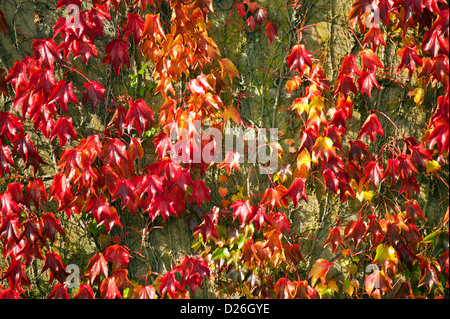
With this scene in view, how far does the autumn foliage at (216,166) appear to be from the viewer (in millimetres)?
2193

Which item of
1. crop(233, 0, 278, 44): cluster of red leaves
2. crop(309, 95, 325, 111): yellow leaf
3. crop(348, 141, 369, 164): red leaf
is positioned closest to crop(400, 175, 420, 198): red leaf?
crop(348, 141, 369, 164): red leaf

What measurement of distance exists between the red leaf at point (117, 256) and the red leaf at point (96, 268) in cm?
4

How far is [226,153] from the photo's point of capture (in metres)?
2.40

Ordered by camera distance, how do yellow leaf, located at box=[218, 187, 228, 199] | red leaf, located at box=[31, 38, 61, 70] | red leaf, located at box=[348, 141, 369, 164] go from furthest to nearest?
yellow leaf, located at box=[218, 187, 228, 199] → red leaf, located at box=[348, 141, 369, 164] → red leaf, located at box=[31, 38, 61, 70]

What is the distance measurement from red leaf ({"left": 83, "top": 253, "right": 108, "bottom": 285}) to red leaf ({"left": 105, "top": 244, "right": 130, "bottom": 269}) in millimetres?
39

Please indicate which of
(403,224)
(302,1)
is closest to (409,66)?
(302,1)

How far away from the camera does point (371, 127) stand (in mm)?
2324

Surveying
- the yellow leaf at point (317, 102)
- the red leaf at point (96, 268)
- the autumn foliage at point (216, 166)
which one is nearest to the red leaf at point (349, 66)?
the autumn foliage at point (216, 166)

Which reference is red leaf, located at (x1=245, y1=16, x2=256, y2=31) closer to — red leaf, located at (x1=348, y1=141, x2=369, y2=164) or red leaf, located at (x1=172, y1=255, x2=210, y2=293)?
red leaf, located at (x1=348, y1=141, x2=369, y2=164)

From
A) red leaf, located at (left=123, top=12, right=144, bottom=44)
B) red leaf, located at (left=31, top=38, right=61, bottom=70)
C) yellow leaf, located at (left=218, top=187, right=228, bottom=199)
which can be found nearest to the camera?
red leaf, located at (left=31, top=38, right=61, bottom=70)

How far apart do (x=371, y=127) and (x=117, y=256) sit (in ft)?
5.38

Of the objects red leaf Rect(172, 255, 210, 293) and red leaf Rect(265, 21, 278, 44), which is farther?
red leaf Rect(265, 21, 278, 44)

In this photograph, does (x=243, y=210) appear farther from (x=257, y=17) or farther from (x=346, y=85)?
(x=257, y=17)

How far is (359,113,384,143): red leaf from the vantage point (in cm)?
232
